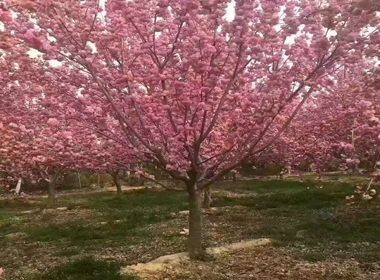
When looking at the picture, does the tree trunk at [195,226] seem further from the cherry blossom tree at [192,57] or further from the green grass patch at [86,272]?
the green grass patch at [86,272]

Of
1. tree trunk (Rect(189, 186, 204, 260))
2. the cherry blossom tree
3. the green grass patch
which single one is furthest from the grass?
the cherry blossom tree

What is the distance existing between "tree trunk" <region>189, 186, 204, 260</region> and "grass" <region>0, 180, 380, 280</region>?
1.47 m

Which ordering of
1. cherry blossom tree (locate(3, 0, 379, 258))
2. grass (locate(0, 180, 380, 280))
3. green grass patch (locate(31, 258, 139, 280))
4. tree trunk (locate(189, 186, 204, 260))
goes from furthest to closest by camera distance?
1. grass (locate(0, 180, 380, 280))
2. tree trunk (locate(189, 186, 204, 260))
3. green grass patch (locate(31, 258, 139, 280))
4. cherry blossom tree (locate(3, 0, 379, 258))

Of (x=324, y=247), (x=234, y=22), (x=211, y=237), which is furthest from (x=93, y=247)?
(x=234, y=22)

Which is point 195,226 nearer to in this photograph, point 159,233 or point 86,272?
point 86,272

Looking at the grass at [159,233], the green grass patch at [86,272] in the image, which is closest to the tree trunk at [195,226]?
the grass at [159,233]

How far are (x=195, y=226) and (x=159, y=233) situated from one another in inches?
192

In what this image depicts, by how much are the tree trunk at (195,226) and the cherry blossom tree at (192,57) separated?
3cm

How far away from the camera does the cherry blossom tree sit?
9.77 metres

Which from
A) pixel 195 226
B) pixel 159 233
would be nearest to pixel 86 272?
pixel 195 226

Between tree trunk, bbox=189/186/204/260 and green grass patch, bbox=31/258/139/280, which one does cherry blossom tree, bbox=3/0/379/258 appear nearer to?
tree trunk, bbox=189/186/204/260

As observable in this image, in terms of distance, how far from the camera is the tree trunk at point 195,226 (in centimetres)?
1309

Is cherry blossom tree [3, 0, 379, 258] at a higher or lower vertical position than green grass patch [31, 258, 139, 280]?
higher

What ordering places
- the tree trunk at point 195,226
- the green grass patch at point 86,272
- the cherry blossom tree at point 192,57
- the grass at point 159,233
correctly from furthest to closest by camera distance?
the grass at point 159,233
the tree trunk at point 195,226
the green grass patch at point 86,272
the cherry blossom tree at point 192,57
